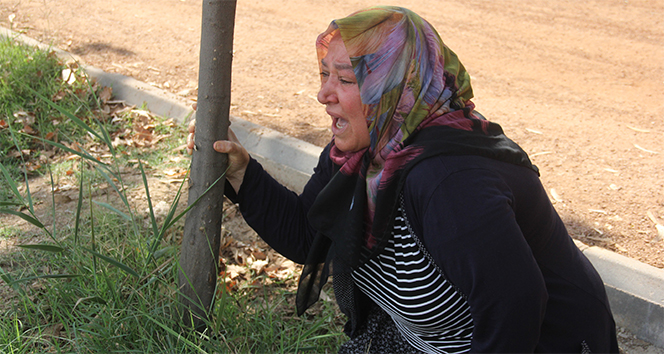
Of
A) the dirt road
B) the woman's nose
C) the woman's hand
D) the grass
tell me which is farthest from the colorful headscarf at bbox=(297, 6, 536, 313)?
the dirt road

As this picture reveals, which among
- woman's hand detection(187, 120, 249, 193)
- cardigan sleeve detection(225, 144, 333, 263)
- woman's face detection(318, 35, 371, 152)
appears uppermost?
woman's face detection(318, 35, 371, 152)

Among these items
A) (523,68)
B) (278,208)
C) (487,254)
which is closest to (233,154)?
(278,208)

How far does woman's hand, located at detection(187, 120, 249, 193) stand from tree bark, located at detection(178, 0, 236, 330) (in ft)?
0.11

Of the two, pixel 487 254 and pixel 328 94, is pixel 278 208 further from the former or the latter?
pixel 487 254

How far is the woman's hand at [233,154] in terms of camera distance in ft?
7.01

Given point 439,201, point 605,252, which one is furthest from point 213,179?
point 605,252

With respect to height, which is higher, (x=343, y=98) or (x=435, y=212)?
(x=343, y=98)

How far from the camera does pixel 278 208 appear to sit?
238cm

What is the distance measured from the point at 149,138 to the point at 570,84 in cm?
421

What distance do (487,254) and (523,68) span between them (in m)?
5.08

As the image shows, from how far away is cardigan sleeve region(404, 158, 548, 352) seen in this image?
1570 millimetres

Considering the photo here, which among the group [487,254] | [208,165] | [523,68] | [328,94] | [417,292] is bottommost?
[523,68]

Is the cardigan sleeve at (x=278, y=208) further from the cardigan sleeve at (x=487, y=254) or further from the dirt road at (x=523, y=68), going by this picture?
the dirt road at (x=523, y=68)

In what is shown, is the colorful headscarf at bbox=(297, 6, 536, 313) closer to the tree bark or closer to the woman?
the woman
